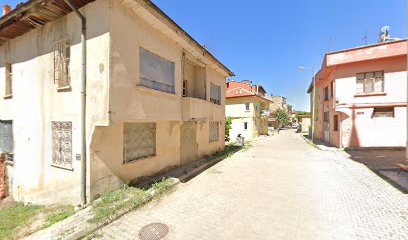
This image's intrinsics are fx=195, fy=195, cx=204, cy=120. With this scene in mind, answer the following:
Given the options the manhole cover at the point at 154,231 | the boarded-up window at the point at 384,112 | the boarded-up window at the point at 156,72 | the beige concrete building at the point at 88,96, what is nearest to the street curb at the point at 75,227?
the beige concrete building at the point at 88,96

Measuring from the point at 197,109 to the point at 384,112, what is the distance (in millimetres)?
14536

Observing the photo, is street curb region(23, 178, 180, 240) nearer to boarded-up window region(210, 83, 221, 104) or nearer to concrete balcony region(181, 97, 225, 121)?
concrete balcony region(181, 97, 225, 121)

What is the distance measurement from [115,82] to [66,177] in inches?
140

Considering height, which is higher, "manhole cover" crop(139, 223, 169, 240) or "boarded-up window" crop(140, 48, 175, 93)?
"boarded-up window" crop(140, 48, 175, 93)

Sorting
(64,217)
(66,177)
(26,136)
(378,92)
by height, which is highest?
(378,92)

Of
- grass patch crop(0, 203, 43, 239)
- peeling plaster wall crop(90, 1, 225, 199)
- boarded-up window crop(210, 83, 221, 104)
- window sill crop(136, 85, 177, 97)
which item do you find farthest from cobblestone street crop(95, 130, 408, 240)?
boarded-up window crop(210, 83, 221, 104)

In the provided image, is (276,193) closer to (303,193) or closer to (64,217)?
(303,193)

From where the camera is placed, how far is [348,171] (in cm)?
941

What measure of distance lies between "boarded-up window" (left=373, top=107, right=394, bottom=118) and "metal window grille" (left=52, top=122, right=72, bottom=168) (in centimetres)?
1918

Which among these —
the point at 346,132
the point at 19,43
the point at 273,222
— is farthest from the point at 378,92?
the point at 19,43

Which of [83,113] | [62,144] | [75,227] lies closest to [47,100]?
[62,144]

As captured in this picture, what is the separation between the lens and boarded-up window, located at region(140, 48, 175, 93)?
23.0 feet

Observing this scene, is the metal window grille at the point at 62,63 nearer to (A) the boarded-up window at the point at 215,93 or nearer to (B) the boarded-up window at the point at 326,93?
(A) the boarded-up window at the point at 215,93

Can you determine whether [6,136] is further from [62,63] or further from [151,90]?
[151,90]
